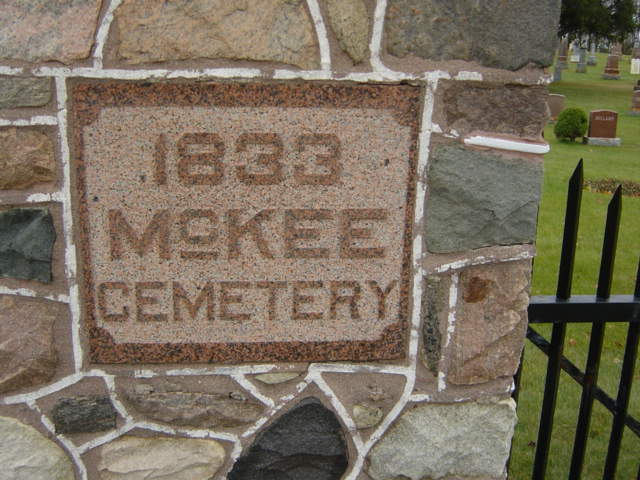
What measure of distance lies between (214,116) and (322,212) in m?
0.35

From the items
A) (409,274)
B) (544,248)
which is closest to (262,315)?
(409,274)

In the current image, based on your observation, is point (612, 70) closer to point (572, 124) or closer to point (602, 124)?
point (602, 124)

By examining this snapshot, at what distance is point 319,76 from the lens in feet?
4.71

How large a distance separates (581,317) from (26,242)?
1.60 m

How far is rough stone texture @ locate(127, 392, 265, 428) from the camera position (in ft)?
5.19

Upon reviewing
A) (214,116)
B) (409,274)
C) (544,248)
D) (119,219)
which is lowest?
(544,248)

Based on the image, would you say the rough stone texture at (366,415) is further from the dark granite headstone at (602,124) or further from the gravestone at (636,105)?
the gravestone at (636,105)

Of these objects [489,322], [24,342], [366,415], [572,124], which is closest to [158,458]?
[24,342]

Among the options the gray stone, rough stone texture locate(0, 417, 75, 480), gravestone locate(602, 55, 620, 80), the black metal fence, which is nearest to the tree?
gravestone locate(602, 55, 620, 80)

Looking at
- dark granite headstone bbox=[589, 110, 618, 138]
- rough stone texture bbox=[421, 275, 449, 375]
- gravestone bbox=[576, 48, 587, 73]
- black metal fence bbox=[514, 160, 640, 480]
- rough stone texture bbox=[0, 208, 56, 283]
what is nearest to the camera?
rough stone texture bbox=[0, 208, 56, 283]

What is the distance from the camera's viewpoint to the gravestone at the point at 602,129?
1160 centimetres

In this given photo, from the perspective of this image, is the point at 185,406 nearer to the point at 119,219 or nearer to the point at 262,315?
the point at 262,315

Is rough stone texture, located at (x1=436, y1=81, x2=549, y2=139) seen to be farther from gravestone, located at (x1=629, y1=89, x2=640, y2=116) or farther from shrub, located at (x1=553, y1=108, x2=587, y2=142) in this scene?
gravestone, located at (x1=629, y1=89, x2=640, y2=116)

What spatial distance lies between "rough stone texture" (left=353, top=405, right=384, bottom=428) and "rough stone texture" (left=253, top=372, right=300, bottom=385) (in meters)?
0.19
